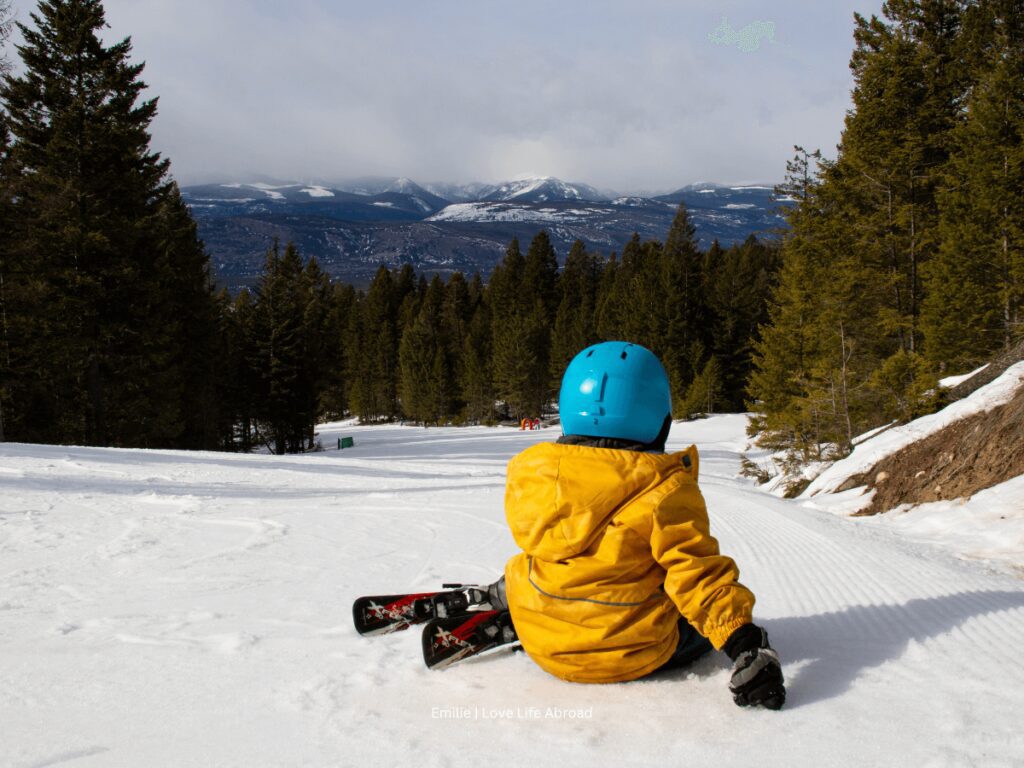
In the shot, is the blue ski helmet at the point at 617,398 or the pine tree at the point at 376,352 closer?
the blue ski helmet at the point at 617,398

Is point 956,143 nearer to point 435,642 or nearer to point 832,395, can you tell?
point 832,395

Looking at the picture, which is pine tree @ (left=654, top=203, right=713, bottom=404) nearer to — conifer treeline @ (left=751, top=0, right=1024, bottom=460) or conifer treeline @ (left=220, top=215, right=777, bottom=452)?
conifer treeline @ (left=220, top=215, right=777, bottom=452)

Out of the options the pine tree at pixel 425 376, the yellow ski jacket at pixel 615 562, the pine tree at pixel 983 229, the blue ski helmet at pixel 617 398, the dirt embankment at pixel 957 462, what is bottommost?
the pine tree at pixel 425 376

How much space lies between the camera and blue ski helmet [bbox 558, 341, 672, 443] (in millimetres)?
2494

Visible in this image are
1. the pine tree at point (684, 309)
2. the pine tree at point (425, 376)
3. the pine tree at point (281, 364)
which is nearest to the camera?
the pine tree at point (281, 364)

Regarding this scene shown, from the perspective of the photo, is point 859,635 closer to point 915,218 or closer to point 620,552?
point 620,552

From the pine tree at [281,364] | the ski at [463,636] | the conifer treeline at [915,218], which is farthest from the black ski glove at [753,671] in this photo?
the pine tree at [281,364]

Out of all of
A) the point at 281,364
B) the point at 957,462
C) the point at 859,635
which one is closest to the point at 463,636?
the point at 859,635

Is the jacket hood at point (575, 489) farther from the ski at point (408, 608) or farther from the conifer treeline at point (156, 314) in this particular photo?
the conifer treeline at point (156, 314)

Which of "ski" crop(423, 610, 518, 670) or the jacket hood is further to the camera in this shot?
"ski" crop(423, 610, 518, 670)

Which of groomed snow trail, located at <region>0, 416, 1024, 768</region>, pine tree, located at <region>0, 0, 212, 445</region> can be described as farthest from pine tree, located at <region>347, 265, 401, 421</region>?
groomed snow trail, located at <region>0, 416, 1024, 768</region>

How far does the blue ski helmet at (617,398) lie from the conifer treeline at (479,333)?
35130 millimetres

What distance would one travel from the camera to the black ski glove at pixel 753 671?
221cm

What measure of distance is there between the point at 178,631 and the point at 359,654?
1090 millimetres
